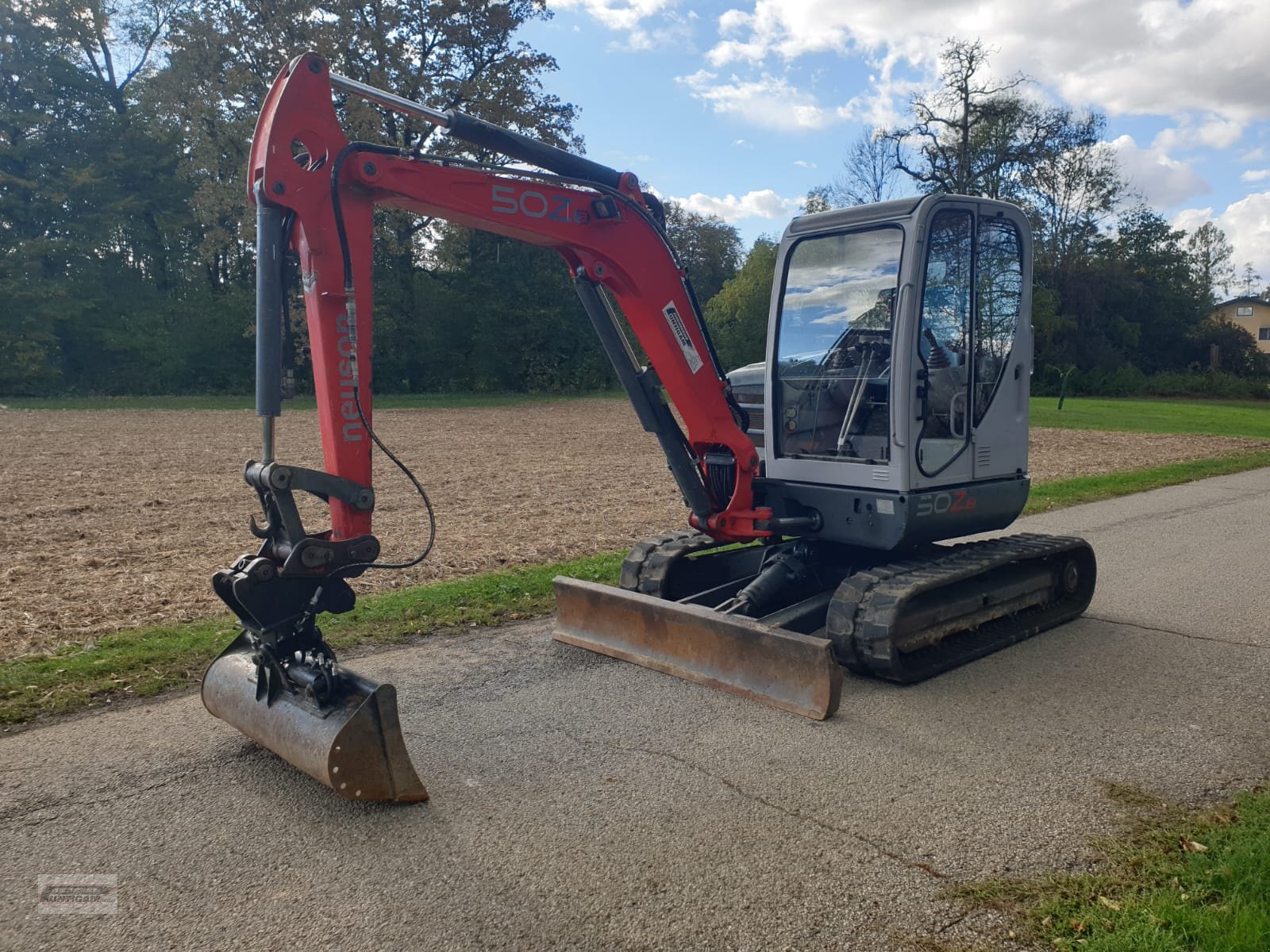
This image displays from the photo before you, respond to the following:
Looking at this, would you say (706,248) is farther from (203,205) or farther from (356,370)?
(356,370)

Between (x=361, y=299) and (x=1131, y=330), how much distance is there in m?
56.2

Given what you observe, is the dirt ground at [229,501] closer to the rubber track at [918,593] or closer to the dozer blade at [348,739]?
the dozer blade at [348,739]

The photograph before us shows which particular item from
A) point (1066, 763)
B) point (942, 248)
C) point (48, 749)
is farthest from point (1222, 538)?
point (48, 749)

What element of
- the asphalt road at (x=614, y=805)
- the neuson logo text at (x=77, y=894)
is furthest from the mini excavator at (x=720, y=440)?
the neuson logo text at (x=77, y=894)

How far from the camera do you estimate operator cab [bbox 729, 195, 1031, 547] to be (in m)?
5.87

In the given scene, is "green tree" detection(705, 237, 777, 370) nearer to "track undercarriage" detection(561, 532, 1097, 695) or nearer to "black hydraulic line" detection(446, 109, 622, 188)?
"track undercarriage" detection(561, 532, 1097, 695)

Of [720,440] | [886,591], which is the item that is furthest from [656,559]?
[886,591]

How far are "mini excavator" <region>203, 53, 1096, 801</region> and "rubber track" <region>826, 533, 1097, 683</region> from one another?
2cm

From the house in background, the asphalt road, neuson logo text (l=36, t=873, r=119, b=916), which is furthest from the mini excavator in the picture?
the house in background

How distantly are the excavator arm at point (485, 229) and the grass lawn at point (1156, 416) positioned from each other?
74.3 feet

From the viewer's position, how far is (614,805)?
13.1ft

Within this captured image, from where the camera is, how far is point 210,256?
38969 millimetres

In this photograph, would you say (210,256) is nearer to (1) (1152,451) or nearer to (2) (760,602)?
(1) (1152,451)

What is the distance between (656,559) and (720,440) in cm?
101
